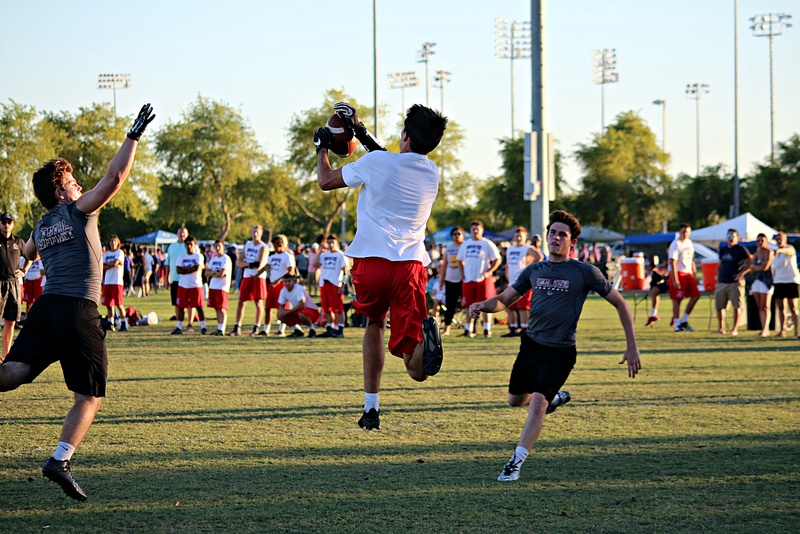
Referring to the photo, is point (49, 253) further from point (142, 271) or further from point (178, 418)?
point (142, 271)

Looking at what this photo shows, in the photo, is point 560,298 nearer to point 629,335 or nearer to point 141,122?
point 629,335

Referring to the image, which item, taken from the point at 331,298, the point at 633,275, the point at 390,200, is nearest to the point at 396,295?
the point at 390,200

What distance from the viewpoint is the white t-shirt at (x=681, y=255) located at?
65.6ft

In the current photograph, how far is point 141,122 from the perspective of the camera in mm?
6352

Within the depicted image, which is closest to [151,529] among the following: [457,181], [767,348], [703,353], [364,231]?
[364,231]

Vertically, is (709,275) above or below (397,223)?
below

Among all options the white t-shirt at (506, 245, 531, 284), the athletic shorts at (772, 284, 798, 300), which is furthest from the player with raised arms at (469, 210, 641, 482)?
the athletic shorts at (772, 284, 798, 300)

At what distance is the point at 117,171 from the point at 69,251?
0.69 m

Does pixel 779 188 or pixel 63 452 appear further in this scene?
pixel 779 188

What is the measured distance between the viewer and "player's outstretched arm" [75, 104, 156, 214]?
20.5 feet

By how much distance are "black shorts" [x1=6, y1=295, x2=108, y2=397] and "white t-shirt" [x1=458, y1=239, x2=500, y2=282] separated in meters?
12.6

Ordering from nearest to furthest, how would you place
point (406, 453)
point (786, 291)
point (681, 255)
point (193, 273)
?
point (406, 453), point (786, 291), point (193, 273), point (681, 255)

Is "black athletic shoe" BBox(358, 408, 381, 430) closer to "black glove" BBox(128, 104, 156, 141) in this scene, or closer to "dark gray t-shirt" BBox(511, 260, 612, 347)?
"dark gray t-shirt" BBox(511, 260, 612, 347)

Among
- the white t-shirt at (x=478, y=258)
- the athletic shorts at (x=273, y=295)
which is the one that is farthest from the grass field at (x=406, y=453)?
the athletic shorts at (x=273, y=295)
